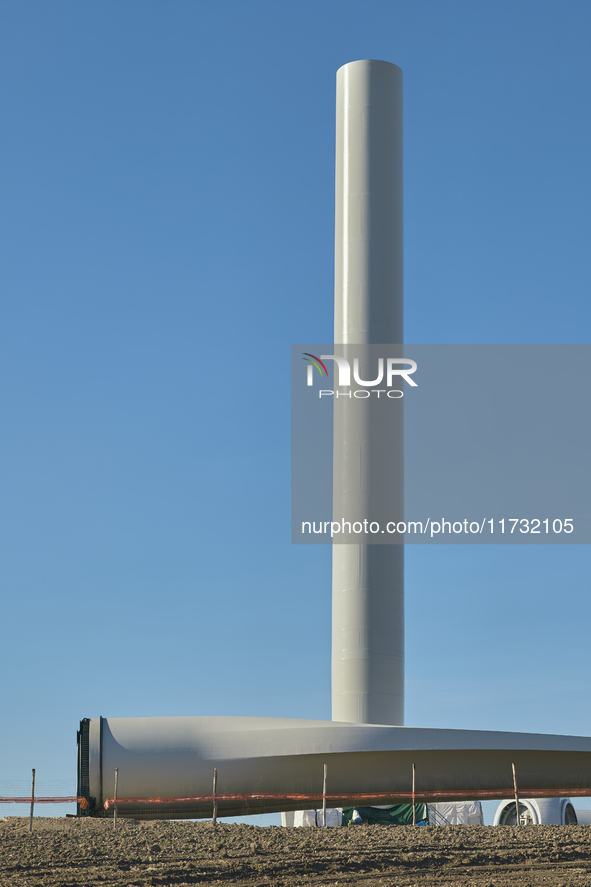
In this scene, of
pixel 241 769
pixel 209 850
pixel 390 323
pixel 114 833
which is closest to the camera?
pixel 209 850

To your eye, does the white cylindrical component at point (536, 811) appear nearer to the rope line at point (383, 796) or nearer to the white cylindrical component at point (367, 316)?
the rope line at point (383, 796)

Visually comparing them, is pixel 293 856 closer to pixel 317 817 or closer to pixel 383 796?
pixel 383 796

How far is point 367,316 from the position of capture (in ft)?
103

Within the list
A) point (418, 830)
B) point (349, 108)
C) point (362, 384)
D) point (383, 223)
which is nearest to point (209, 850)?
point (418, 830)

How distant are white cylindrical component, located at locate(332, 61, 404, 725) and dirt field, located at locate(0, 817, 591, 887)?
8217 millimetres

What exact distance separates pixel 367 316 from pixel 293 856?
1790 cm

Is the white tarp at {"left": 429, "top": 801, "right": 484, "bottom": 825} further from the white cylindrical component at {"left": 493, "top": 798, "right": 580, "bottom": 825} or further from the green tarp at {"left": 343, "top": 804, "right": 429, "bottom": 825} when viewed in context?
the green tarp at {"left": 343, "top": 804, "right": 429, "bottom": 825}

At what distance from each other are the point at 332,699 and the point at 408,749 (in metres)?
3.99

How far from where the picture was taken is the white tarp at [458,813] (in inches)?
1375

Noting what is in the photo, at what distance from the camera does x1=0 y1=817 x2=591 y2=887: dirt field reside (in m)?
15.4

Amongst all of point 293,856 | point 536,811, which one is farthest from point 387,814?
point 293,856

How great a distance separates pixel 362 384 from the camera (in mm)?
30859

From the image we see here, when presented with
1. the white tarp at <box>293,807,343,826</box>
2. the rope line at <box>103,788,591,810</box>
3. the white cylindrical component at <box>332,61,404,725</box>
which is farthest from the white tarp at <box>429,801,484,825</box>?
the rope line at <box>103,788,591,810</box>

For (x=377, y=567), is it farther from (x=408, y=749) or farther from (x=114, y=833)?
(x=114, y=833)
